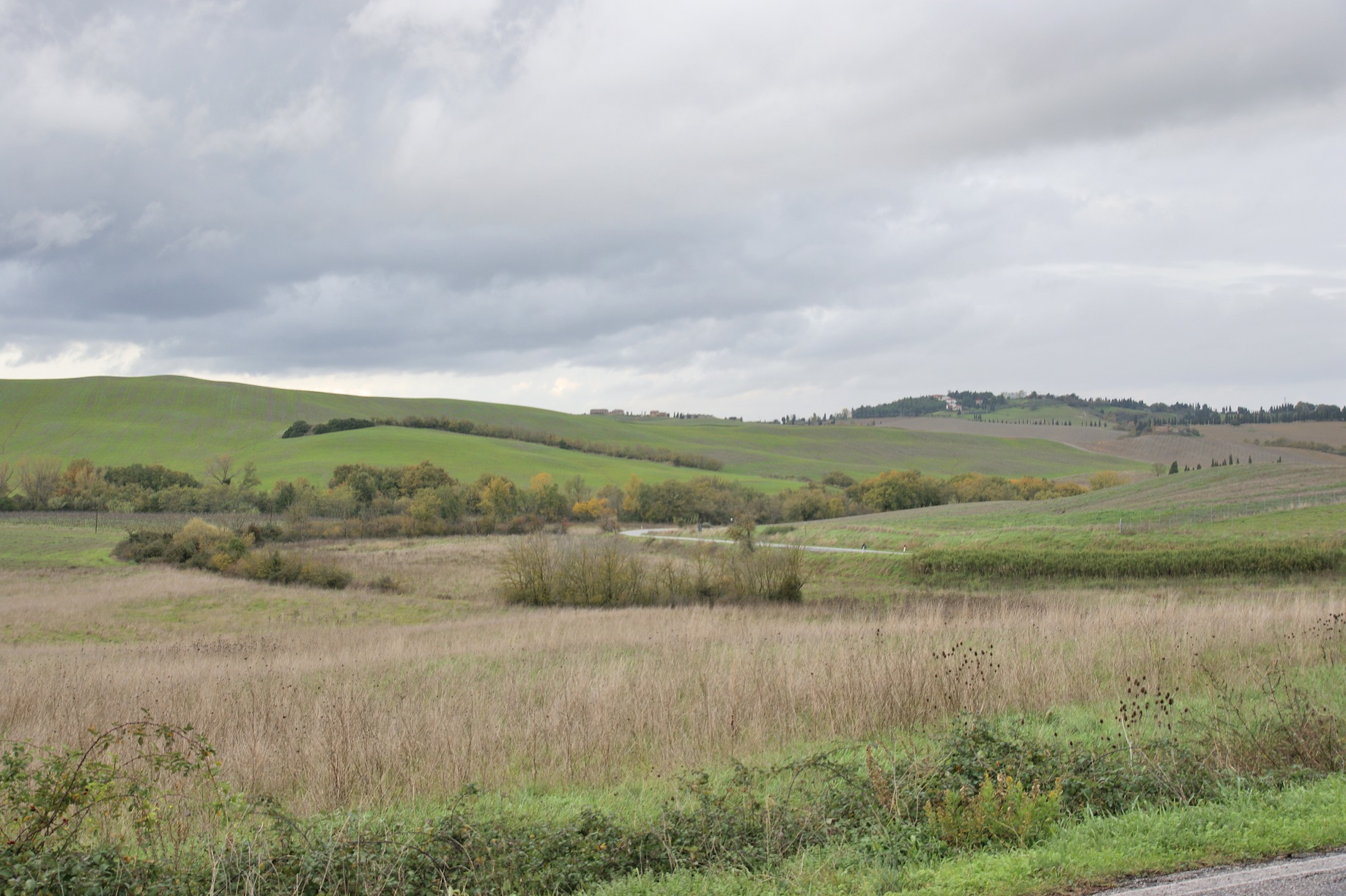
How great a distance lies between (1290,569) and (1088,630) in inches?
1015

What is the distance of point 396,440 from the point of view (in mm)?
132250

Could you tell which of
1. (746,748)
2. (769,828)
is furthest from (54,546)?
(769,828)

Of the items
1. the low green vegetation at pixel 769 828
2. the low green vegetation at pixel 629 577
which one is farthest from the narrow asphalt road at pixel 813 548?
the low green vegetation at pixel 769 828

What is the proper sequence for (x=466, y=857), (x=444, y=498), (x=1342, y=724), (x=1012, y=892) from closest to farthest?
1. (x=1012, y=892)
2. (x=466, y=857)
3. (x=1342, y=724)
4. (x=444, y=498)

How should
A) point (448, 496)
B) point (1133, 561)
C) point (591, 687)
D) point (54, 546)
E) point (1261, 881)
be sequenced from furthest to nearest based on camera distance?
1. point (448, 496)
2. point (54, 546)
3. point (1133, 561)
4. point (591, 687)
5. point (1261, 881)

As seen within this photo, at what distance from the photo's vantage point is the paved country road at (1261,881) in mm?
5055

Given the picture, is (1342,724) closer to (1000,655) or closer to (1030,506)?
(1000,655)

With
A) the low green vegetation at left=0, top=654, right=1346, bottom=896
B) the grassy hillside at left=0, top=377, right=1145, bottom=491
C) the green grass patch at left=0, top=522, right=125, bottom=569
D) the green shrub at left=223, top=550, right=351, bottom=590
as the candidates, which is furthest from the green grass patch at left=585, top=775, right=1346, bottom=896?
the grassy hillside at left=0, top=377, right=1145, bottom=491

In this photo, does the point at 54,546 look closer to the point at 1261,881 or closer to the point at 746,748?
the point at 746,748

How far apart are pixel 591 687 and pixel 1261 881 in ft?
28.7

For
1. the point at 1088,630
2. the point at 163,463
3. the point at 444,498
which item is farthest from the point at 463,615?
the point at 163,463

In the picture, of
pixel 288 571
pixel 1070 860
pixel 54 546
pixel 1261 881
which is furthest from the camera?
pixel 54 546

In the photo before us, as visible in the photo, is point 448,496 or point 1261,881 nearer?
point 1261,881

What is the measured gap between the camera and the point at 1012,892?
207 inches
